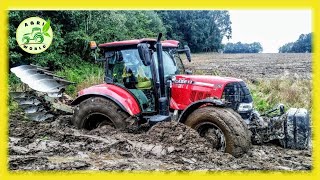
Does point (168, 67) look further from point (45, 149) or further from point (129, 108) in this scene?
point (45, 149)

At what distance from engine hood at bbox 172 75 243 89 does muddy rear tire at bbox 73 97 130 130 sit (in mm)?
838

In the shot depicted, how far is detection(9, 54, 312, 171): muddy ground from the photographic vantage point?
4.14m

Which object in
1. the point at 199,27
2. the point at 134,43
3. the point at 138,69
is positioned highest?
the point at 199,27

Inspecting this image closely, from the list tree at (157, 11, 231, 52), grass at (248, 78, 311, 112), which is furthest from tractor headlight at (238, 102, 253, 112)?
grass at (248, 78, 311, 112)

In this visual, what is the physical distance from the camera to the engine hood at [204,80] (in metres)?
5.29

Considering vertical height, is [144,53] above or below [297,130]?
above

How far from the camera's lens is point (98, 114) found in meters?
5.62

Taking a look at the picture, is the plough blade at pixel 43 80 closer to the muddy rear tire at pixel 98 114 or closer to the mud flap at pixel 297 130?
the muddy rear tire at pixel 98 114

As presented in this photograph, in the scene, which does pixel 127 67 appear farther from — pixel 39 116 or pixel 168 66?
pixel 39 116

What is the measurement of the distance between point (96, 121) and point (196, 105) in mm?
1510

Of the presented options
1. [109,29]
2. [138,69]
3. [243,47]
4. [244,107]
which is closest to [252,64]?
[243,47]

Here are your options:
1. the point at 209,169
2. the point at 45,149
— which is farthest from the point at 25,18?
the point at 209,169

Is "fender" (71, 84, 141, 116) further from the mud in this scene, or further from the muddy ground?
the mud

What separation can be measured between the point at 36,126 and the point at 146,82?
172cm
